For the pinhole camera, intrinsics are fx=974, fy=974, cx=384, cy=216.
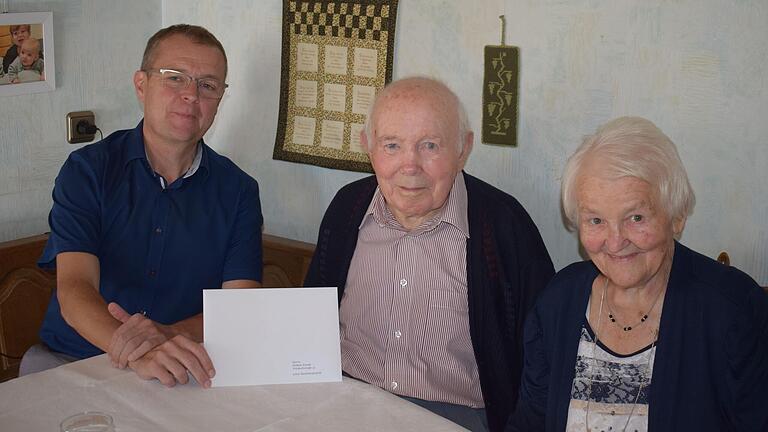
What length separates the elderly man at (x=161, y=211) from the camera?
110 inches

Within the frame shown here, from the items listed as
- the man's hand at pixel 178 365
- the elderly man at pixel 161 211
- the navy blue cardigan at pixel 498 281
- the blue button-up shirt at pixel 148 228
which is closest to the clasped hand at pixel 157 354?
the man's hand at pixel 178 365

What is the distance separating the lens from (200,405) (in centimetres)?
205

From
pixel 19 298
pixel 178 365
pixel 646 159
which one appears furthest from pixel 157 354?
pixel 19 298

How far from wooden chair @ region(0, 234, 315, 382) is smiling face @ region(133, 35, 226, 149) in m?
0.77

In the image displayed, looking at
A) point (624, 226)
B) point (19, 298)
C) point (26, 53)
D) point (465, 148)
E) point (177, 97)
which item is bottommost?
point (19, 298)

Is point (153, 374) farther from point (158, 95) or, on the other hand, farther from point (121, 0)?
point (121, 0)

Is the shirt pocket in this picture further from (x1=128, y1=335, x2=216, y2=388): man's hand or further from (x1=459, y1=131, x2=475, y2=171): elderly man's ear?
(x1=128, y1=335, x2=216, y2=388): man's hand

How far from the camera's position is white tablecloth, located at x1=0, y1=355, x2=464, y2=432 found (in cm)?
195

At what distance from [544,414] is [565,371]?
0.51ft

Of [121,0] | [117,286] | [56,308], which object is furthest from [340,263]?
[121,0]

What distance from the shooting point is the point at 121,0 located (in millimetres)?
3715

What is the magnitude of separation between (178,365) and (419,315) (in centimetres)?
70

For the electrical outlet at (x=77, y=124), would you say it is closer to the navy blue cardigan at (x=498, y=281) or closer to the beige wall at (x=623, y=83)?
the beige wall at (x=623, y=83)

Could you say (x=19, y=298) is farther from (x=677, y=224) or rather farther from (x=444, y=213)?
(x=677, y=224)
